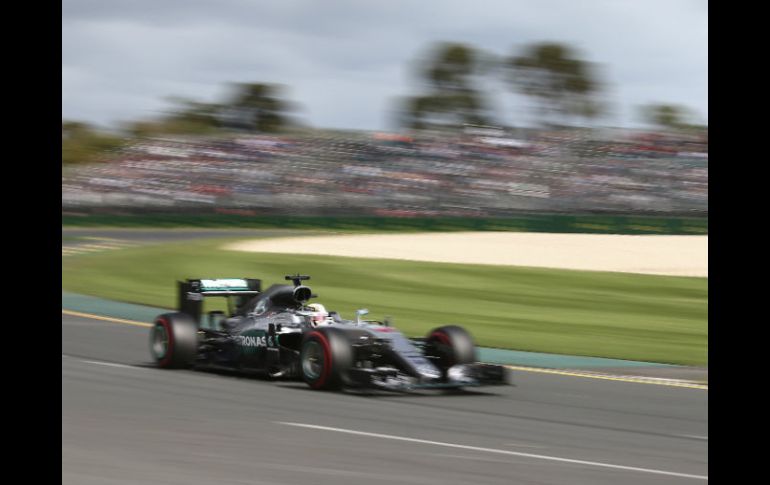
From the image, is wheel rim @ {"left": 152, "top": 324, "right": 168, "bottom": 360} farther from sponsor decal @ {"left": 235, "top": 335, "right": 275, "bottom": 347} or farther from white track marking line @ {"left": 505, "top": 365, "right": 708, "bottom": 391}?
white track marking line @ {"left": 505, "top": 365, "right": 708, "bottom": 391}

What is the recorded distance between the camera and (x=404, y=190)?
46.6 metres

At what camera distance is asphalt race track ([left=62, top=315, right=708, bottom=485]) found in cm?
685

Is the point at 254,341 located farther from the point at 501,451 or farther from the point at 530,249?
the point at 530,249

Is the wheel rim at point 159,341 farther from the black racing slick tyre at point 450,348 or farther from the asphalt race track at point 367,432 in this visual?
the black racing slick tyre at point 450,348

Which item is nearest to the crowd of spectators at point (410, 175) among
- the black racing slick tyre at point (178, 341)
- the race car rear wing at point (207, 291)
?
the race car rear wing at point (207, 291)

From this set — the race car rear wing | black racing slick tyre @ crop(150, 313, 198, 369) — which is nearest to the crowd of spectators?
the race car rear wing

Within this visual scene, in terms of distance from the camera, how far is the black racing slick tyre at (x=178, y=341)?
11945 mm

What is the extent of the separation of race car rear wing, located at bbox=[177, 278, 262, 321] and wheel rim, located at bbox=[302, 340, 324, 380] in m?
1.81

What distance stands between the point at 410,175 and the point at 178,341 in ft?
120

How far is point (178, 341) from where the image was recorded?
11.9 meters

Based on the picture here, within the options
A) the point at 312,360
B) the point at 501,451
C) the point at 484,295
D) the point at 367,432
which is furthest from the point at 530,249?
the point at 501,451
